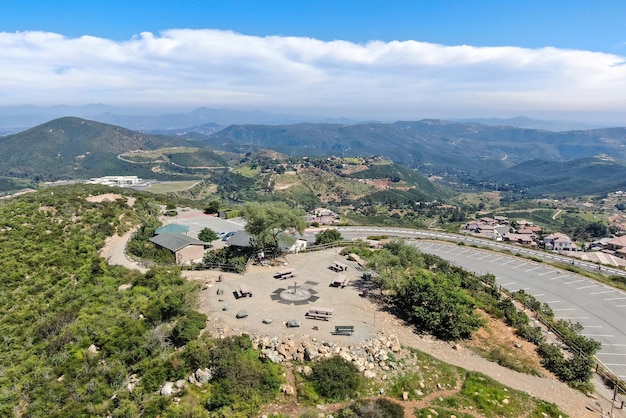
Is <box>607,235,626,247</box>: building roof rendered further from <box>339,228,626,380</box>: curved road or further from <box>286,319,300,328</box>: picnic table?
<box>286,319,300,328</box>: picnic table

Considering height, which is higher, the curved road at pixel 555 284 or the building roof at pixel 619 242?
the curved road at pixel 555 284

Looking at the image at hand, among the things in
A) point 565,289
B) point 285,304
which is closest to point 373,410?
point 285,304

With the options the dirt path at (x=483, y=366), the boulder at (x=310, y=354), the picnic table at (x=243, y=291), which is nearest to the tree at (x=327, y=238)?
the dirt path at (x=483, y=366)

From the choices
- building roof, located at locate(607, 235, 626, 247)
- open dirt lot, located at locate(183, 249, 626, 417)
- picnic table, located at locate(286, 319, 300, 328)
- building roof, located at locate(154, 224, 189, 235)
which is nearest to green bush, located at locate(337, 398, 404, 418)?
open dirt lot, located at locate(183, 249, 626, 417)

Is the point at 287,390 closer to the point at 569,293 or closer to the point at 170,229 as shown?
the point at 170,229

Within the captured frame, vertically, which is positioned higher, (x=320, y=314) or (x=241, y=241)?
(x=320, y=314)

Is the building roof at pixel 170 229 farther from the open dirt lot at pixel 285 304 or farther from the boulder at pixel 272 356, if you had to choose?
the boulder at pixel 272 356
